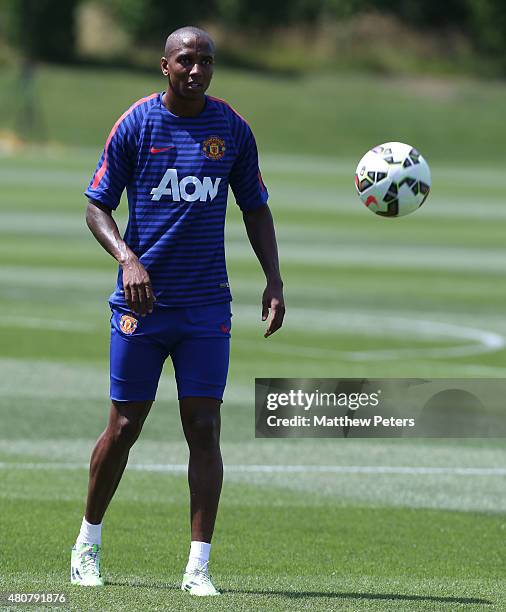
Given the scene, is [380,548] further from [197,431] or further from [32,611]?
[32,611]

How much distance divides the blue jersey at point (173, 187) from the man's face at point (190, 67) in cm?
14

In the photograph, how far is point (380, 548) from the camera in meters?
7.92

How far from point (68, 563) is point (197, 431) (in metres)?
1.07

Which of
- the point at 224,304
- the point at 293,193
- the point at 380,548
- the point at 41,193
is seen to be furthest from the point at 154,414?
the point at 293,193

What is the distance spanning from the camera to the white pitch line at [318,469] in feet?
32.6

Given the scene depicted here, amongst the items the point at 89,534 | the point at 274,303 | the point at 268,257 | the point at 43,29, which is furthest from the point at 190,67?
the point at 43,29

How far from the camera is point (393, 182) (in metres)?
7.54

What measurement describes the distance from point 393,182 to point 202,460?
172cm

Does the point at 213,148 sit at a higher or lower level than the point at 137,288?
higher

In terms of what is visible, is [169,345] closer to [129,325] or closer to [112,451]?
[129,325]
